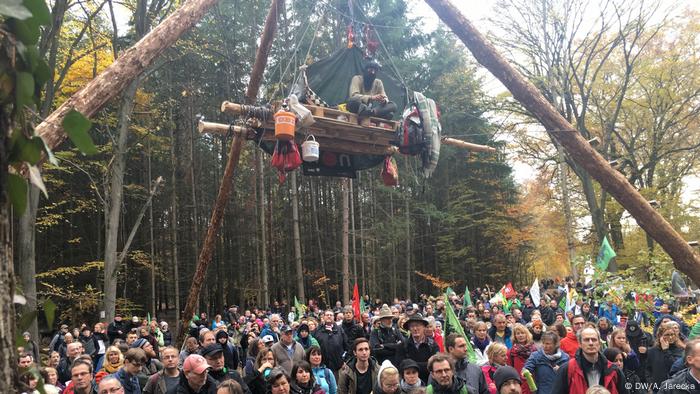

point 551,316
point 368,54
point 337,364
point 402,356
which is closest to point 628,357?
point 402,356

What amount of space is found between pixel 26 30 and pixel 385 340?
682 centimetres

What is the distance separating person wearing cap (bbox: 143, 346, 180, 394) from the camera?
5543 mm

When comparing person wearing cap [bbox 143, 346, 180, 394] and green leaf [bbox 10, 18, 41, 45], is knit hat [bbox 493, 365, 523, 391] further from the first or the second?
green leaf [bbox 10, 18, 41, 45]

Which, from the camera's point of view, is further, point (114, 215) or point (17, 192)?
point (114, 215)

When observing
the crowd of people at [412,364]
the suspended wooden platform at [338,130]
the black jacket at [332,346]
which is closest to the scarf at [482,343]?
the crowd of people at [412,364]

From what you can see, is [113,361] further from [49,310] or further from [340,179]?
[340,179]

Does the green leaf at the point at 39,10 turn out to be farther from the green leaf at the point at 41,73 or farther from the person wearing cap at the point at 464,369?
the person wearing cap at the point at 464,369

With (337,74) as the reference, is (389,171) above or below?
below

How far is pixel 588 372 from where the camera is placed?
5.05 m

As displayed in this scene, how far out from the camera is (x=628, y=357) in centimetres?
684

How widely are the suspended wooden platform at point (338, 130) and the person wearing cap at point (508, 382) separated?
3.81 m

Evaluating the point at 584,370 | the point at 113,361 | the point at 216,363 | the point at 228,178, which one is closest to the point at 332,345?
the point at 228,178

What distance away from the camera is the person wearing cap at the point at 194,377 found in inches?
194

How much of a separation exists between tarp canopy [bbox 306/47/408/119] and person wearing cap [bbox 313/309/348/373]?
412 cm
